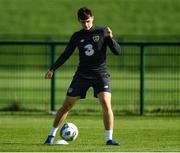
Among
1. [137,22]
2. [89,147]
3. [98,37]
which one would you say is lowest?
[89,147]

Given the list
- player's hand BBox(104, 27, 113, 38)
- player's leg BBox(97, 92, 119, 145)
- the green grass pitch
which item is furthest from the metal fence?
player's leg BBox(97, 92, 119, 145)

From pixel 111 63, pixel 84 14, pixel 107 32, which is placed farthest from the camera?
pixel 111 63

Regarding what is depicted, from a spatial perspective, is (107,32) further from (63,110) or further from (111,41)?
(63,110)

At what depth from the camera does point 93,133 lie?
16688 millimetres

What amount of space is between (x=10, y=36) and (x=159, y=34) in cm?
749

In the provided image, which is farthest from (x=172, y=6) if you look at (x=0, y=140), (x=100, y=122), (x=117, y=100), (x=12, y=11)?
(x=0, y=140)

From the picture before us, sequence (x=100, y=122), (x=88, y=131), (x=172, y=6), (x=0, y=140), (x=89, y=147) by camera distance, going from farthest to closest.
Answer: (x=172, y=6) → (x=100, y=122) → (x=88, y=131) → (x=0, y=140) → (x=89, y=147)

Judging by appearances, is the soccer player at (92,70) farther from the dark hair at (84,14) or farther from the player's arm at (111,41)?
the dark hair at (84,14)

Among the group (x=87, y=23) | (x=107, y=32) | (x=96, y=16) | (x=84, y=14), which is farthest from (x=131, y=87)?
(x=96, y=16)

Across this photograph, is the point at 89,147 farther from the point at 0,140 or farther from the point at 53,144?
the point at 0,140

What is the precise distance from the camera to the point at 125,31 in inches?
1843

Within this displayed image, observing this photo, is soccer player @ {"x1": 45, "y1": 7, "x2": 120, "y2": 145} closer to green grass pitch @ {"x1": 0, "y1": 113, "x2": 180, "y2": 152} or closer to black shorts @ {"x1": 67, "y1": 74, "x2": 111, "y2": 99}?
black shorts @ {"x1": 67, "y1": 74, "x2": 111, "y2": 99}

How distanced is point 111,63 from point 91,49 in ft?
41.2

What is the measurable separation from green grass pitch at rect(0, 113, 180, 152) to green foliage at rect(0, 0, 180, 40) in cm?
2633
